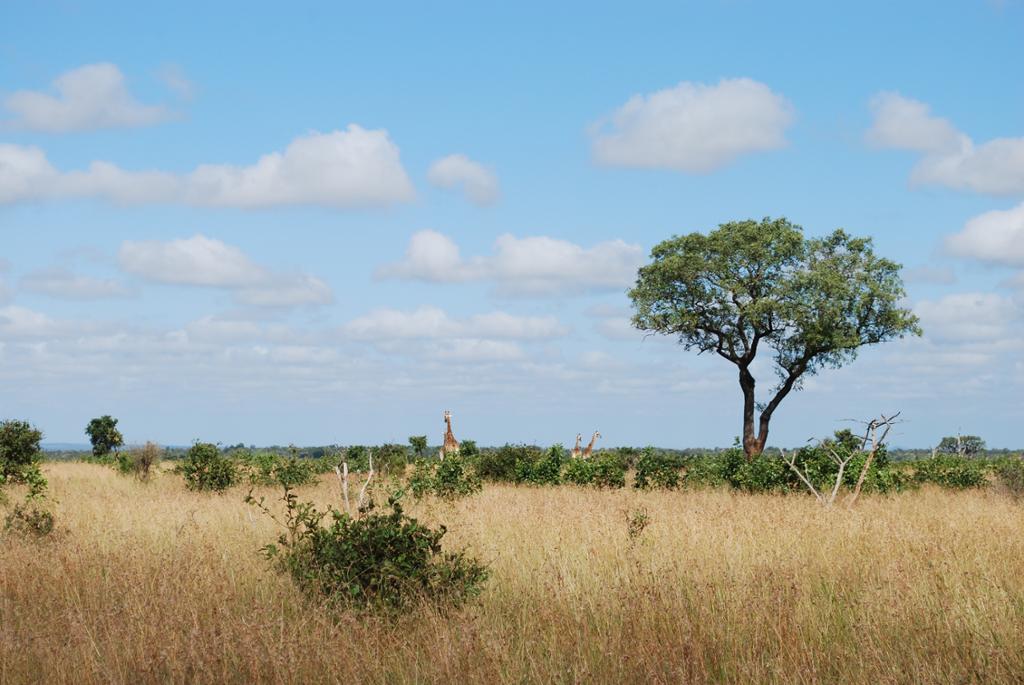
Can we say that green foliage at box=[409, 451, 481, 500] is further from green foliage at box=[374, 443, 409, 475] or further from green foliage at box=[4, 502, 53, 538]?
green foliage at box=[4, 502, 53, 538]

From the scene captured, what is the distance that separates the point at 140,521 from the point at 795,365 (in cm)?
2985

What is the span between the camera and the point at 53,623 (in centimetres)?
812

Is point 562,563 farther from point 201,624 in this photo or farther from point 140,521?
point 140,521

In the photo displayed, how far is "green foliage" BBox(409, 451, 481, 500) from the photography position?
21016 millimetres

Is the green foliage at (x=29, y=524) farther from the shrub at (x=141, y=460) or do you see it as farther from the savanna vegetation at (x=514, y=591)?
the shrub at (x=141, y=460)

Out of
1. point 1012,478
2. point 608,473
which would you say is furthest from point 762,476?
point 1012,478

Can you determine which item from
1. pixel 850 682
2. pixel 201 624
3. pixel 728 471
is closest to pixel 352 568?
pixel 201 624

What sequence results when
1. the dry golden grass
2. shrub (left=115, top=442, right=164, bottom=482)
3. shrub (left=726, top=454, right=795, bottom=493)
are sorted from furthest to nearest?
shrub (left=115, top=442, right=164, bottom=482) → shrub (left=726, top=454, right=795, bottom=493) → the dry golden grass

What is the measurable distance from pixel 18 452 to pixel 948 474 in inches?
1029

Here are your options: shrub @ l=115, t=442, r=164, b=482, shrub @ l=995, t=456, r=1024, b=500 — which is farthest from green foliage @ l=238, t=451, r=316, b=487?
shrub @ l=995, t=456, r=1024, b=500

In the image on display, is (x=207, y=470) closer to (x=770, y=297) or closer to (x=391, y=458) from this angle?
(x=391, y=458)

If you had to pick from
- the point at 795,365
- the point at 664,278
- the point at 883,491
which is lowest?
the point at 883,491

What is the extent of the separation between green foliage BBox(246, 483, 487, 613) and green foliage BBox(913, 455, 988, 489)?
21.6m

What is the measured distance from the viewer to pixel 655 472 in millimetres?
24531
